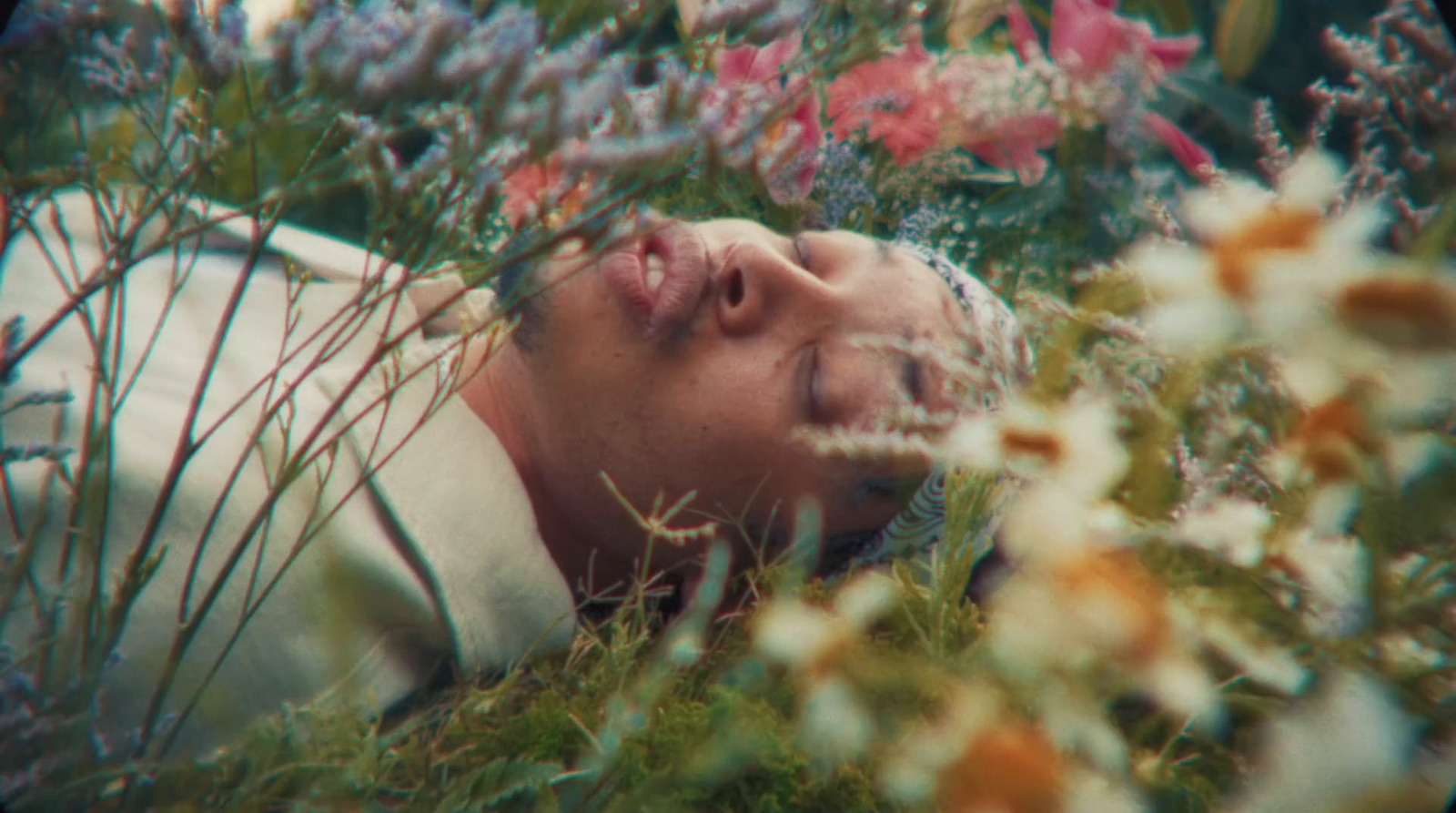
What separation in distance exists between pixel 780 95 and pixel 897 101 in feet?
1.20

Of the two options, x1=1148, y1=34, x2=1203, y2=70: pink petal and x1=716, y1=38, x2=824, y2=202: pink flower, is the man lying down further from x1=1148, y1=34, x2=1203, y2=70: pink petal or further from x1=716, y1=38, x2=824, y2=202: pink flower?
x1=1148, y1=34, x2=1203, y2=70: pink petal

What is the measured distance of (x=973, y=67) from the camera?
0.78m

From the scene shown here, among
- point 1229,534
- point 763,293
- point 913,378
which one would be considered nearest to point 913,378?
point 913,378

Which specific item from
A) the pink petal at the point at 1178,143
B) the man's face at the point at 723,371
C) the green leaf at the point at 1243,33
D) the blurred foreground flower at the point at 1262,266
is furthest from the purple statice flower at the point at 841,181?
the blurred foreground flower at the point at 1262,266

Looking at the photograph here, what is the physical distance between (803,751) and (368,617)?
34 centimetres

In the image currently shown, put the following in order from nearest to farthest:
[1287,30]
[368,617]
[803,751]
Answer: [803,751]
[368,617]
[1287,30]

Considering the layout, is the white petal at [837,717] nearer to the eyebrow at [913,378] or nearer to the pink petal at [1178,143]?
the eyebrow at [913,378]

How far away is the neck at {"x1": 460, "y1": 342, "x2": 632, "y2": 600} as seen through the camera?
2.49 ft

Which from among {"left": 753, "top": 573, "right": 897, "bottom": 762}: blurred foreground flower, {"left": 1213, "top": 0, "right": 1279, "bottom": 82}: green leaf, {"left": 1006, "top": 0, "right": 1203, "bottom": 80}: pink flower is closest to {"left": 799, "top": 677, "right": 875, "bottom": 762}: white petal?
{"left": 753, "top": 573, "right": 897, "bottom": 762}: blurred foreground flower

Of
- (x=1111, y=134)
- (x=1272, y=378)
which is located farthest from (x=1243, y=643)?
(x=1111, y=134)

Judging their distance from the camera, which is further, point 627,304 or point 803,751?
point 627,304

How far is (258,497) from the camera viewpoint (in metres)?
0.53

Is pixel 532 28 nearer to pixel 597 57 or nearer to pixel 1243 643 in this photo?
pixel 597 57

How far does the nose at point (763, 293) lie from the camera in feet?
2.18
